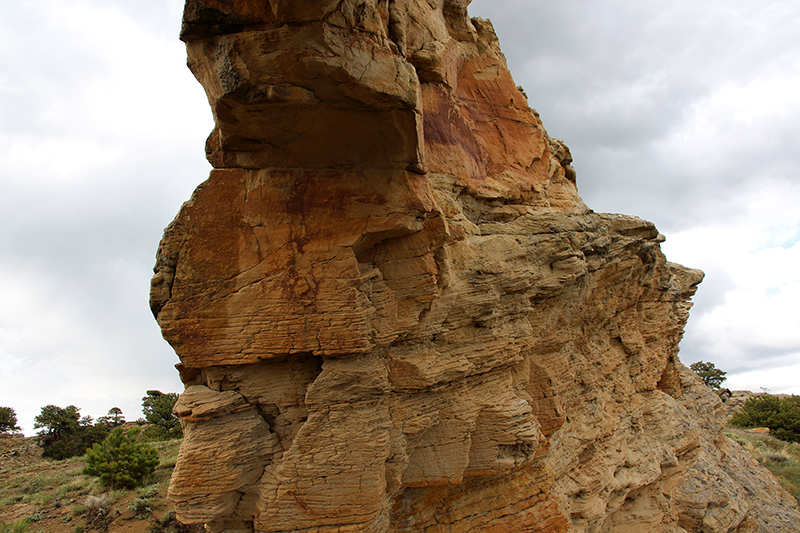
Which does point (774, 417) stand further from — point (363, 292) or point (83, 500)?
point (83, 500)

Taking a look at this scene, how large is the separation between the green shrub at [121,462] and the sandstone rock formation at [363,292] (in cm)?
993

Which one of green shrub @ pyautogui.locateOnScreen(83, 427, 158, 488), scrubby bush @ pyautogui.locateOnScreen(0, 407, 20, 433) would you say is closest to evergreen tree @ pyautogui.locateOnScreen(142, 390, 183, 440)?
scrubby bush @ pyautogui.locateOnScreen(0, 407, 20, 433)

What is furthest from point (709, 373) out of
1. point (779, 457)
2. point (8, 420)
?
point (8, 420)

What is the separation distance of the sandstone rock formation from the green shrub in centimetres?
993

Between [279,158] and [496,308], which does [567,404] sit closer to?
[496,308]

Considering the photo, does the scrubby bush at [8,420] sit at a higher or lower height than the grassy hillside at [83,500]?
higher

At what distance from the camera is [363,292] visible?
4852 mm

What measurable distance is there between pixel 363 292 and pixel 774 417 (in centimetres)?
3015

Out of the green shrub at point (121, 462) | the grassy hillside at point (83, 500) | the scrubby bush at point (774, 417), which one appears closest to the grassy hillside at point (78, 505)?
the grassy hillside at point (83, 500)

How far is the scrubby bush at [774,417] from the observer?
76.1 feet

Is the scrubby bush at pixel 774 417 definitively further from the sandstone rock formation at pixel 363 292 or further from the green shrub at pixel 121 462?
the green shrub at pixel 121 462

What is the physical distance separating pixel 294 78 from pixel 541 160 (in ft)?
19.7

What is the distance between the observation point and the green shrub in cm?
1233

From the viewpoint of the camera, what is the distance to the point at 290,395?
16.5 ft
